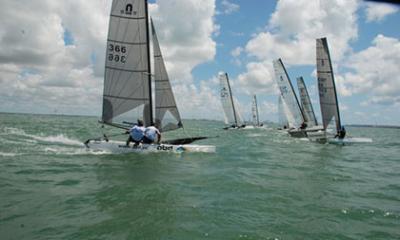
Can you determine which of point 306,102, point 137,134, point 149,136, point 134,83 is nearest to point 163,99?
point 134,83

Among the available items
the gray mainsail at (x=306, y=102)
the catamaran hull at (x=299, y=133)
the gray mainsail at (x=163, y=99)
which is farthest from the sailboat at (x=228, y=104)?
the gray mainsail at (x=163, y=99)

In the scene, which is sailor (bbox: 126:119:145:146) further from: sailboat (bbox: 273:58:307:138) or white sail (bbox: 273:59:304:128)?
white sail (bbox: 273:59:304:128)

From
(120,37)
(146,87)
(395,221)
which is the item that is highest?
(120,37)

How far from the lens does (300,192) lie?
823 cm

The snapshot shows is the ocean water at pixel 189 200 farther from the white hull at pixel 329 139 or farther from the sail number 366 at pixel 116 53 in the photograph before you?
the white hull at pixel 329 139

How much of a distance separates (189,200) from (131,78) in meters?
9.42

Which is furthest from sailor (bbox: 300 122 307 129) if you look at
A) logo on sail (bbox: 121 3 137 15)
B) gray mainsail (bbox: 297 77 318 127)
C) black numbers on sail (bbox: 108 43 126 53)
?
logo on sail (bbox: 121 3 137 15)

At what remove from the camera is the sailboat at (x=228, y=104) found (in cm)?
4700

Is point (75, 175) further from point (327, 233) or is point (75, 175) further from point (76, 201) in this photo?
point (327, 233)

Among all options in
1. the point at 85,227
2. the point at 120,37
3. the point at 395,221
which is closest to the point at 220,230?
the point at 85,227

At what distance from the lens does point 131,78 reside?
1524cm

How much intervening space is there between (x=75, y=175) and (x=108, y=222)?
4630mm

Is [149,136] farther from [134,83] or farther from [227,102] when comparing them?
[227,102]

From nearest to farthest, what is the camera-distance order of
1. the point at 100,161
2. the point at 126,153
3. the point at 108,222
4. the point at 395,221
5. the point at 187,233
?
the point at 187,233 < the point at 108,222 < the point at 395,221 < the point at 100,161 < the point at 126,153
